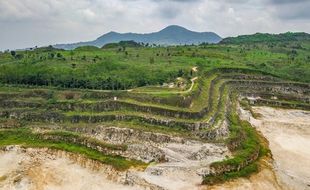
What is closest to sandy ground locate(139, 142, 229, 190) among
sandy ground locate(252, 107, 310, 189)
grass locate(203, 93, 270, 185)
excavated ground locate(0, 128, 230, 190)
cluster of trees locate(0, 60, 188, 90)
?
excavated ground locate(0, 128, 230, 190)

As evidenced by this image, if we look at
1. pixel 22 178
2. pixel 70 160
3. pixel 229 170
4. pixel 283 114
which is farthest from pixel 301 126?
pixel 22 178

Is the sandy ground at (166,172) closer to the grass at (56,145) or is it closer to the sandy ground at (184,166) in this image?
the sandy ground at (184,166)

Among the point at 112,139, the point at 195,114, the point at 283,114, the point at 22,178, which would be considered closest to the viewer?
the point at 22,178

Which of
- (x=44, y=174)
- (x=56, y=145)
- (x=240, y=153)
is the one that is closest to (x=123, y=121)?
→ (x=56, y=145)

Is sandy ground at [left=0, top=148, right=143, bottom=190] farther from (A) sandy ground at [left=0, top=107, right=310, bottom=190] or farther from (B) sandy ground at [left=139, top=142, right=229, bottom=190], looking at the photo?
(B) sandy ground at [left=139, top=142, right=229, bottom=190]

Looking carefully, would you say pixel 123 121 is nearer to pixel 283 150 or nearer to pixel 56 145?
pixel 56 145

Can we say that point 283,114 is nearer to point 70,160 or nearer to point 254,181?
point 254,181

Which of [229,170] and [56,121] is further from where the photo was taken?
[56,121]

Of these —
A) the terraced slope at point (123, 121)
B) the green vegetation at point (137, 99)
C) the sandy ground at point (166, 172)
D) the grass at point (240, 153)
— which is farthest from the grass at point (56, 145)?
the grass at point (240, 153)
